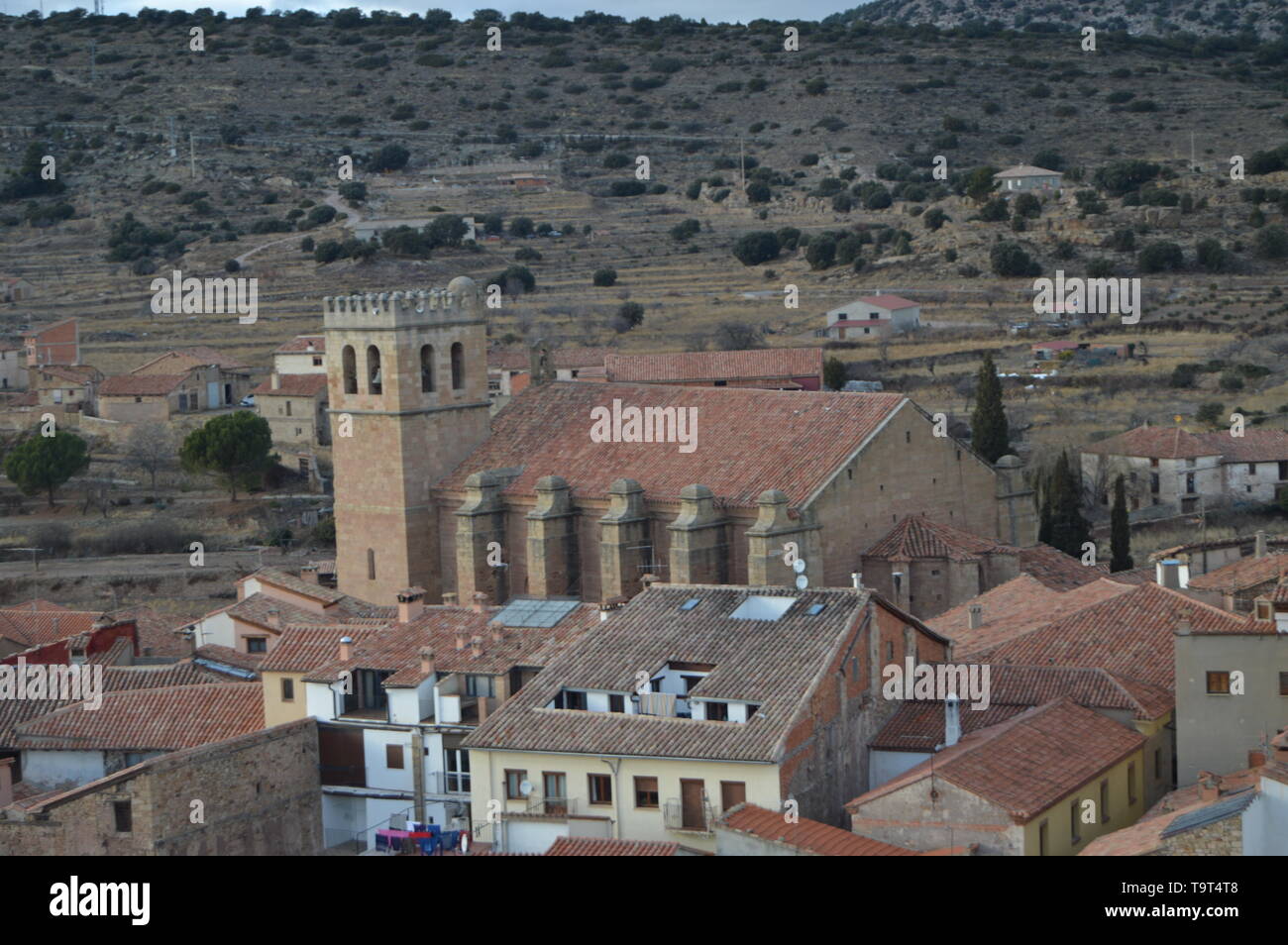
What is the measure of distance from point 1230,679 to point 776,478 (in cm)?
1067

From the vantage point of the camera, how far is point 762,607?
32969mm

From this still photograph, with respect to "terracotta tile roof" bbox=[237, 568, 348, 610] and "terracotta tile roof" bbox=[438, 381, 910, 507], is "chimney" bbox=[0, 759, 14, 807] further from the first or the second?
"terracotta tile roof" bbox=[438, 381, 910, 507]

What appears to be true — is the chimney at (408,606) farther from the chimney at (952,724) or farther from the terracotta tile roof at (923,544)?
the chimney at (952,724)

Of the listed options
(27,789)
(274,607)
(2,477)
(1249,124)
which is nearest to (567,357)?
(2,477)

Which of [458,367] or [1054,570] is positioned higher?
[458,367]

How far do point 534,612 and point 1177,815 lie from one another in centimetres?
1341

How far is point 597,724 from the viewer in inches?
1206

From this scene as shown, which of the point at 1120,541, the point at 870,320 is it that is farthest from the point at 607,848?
the point at 870,320

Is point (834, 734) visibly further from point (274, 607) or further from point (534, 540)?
point (274, 607)

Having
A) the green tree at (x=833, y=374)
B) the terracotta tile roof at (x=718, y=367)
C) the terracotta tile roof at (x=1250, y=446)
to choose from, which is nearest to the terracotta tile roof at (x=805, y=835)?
the terracotta tile roof at (x=1250, y=446)

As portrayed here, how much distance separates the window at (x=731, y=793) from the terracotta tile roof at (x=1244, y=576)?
11360mm

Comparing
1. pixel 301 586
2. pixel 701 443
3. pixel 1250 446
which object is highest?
pixel 701 443

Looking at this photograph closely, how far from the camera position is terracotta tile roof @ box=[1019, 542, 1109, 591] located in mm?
41375

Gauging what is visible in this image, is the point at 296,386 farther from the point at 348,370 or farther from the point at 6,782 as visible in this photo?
the point at 6,782
